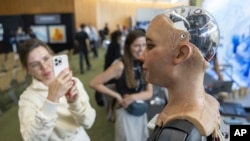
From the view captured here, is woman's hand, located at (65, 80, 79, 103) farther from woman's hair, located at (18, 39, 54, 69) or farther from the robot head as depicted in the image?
the robot head

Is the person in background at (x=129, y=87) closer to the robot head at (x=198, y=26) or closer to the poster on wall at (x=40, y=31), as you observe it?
the robot head at (x=198, y=26)

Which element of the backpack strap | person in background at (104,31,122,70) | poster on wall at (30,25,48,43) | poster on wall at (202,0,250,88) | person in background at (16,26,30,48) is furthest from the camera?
poster on wall at (30,25,48,43)

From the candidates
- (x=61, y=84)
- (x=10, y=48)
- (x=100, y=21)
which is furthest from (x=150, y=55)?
(x=100, y=21)

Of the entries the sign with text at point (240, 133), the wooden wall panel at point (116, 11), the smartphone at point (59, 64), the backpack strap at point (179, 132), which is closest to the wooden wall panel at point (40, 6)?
the wooden wall panel at point (116, 11)

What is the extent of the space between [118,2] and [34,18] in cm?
620

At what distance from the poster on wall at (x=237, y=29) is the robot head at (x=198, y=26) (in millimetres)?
2157

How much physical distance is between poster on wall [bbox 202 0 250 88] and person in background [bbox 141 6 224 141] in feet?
7.16

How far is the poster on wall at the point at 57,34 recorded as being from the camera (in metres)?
7.05

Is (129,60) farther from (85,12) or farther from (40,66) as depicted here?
(85,12)

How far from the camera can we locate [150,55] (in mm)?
630

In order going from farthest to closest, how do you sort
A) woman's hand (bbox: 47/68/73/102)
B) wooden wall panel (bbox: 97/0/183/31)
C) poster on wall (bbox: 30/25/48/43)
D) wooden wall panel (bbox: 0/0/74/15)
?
wooden wall panel (bbox: 97/0/183/31)
wooden wall panel (bbox: 0/0/74/15)
poster on wall (bbox: 30/25/48/43)
woman's hand (bbox: 47/68/73/102)

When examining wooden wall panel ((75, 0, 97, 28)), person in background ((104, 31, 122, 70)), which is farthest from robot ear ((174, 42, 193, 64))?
wooden wall panel ((75, 0, 97, 28))

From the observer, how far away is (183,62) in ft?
1.97

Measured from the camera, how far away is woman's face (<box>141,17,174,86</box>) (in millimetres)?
605
